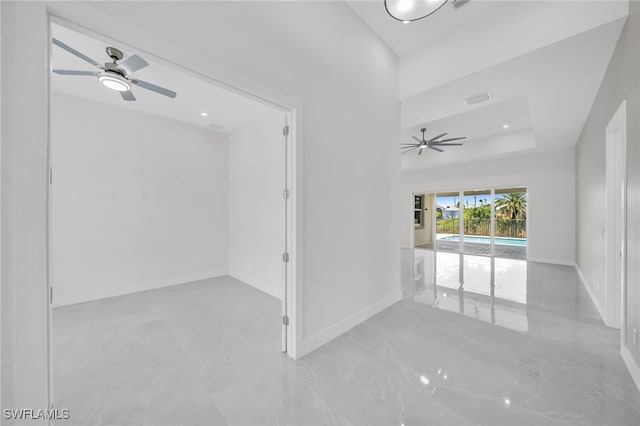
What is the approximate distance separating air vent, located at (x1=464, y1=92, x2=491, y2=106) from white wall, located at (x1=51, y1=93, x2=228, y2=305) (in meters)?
4.54

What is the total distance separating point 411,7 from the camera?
1.86 meters

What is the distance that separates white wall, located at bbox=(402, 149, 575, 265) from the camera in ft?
19.0

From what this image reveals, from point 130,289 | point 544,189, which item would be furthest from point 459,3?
point 130,289

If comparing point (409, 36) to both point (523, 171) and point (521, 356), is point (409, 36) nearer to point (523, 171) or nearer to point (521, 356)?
point (521, 356)

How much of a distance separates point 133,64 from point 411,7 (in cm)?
259

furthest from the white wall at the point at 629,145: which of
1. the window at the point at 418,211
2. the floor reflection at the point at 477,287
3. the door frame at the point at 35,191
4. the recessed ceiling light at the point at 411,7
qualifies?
the window at the point at 418,211

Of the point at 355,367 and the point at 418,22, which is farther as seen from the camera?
the point at 418,22

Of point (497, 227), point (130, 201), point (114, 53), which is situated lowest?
point (497, 227)

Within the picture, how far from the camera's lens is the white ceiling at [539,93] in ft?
7.75

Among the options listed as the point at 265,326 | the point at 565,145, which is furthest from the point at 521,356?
the point at 565,145

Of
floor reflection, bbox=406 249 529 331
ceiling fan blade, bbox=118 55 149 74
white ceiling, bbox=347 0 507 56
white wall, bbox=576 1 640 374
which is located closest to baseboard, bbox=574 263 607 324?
white wall, bbox=576 1 640 374

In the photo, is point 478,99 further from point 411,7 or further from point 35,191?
point 35,191

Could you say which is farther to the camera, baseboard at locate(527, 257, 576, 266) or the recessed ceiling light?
baseboard at locate(527, 257, 576, 266)

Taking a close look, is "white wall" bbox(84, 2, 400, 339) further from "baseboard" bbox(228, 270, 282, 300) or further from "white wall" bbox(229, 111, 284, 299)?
"baseboard" bbox(228, 270, 282, 300)
